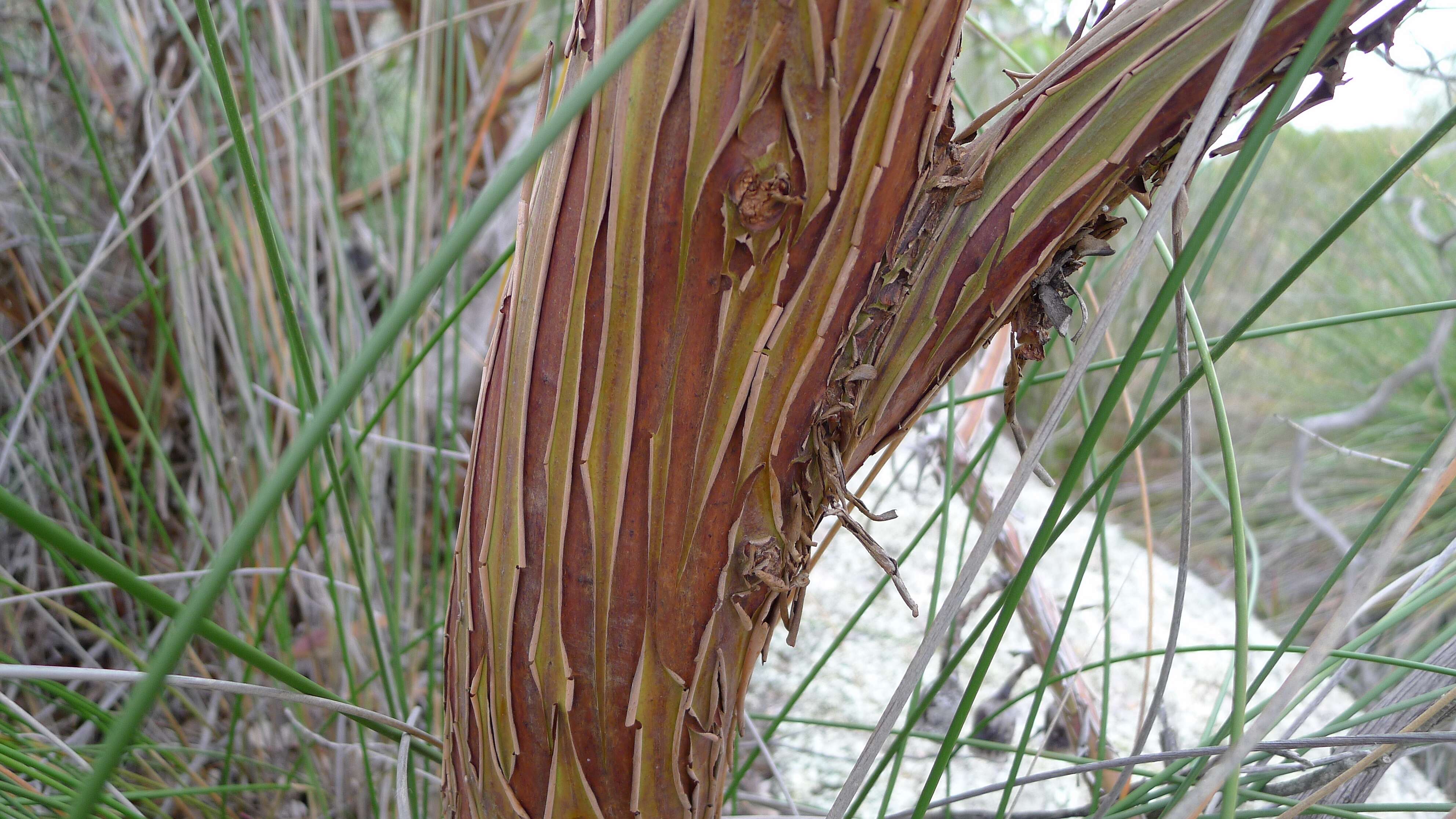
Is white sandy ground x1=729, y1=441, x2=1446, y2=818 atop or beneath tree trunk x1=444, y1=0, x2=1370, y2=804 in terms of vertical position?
atop

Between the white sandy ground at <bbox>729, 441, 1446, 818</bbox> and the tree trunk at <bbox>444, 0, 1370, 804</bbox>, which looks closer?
the tree trunk at <bbox>444, 0, 1370, 804</bbox>

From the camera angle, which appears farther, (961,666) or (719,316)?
(961,666)

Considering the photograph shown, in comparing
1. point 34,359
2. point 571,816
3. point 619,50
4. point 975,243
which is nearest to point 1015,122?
point 975,243

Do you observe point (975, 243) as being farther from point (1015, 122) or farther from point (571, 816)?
point (571, 816)

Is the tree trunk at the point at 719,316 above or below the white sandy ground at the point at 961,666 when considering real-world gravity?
below

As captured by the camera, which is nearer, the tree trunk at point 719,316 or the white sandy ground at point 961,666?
the tree trunk at point 719,316

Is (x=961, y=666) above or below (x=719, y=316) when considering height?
above
